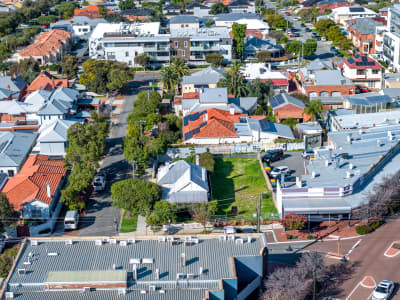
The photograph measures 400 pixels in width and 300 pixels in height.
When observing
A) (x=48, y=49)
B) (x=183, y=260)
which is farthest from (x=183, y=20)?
(x=183, y=260)

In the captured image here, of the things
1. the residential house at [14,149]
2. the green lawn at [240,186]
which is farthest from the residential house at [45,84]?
the green lawn at [240,186]

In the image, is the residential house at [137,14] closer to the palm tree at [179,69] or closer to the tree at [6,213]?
the palm tree at [179,69]

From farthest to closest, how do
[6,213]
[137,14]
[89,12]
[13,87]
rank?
[89,12] → [137,14] → [13,87] → [6,213]

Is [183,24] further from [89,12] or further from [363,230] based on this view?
[363,230]

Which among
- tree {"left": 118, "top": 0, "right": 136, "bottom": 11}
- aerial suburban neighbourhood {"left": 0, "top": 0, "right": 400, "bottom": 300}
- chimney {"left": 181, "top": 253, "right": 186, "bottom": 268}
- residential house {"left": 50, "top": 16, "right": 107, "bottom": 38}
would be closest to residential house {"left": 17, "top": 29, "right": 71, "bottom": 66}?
aerial suburban neighbourhood {"left": 0, "top": 0, "right": 400, "bottom": 300}

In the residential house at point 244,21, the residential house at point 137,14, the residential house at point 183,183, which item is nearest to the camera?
the residential house at point 183,183

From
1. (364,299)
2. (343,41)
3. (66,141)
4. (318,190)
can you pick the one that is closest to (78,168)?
(66,141)

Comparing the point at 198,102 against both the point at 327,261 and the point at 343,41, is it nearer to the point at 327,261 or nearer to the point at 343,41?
the point at 327,261
